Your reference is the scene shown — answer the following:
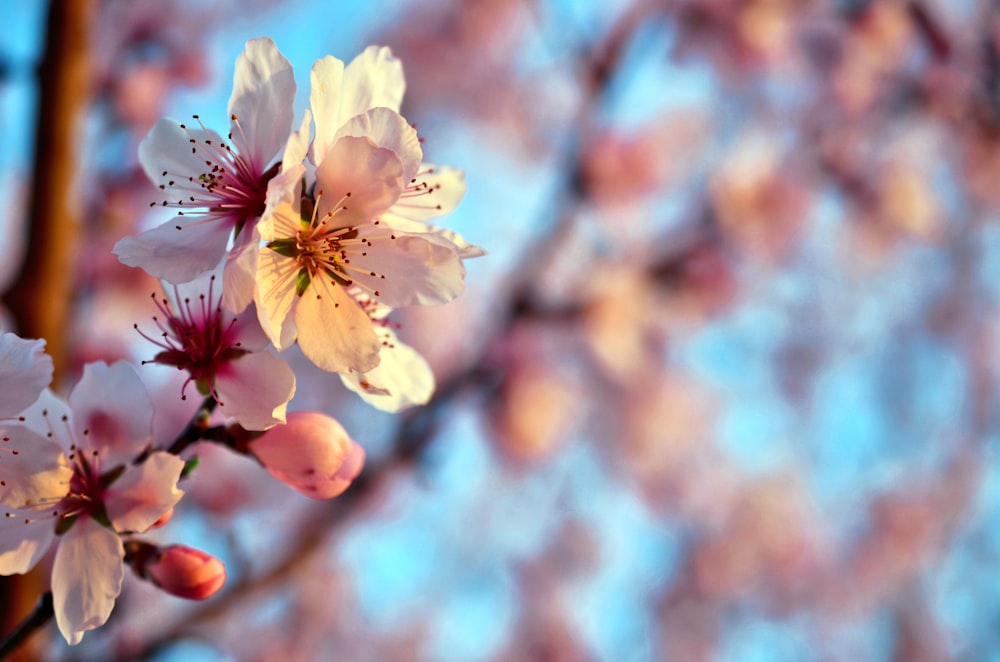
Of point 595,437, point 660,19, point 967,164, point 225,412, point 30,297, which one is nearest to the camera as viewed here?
point 225,412

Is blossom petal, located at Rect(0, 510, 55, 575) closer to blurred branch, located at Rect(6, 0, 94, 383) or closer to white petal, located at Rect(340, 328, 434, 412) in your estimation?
white petal, located at Rect(340, 328, 434, 412)

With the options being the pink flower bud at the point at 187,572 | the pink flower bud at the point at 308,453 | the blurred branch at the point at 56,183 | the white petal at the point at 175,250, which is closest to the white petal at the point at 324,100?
the white petal at the point at 175,250

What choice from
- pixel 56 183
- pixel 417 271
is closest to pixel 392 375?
pixel 417 271

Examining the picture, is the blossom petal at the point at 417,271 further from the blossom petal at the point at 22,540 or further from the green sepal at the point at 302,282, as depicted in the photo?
the blossom petal at the point at 22,540

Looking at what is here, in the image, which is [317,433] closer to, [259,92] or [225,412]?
[225,412]

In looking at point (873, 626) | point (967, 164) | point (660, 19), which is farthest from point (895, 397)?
point (660, 19)

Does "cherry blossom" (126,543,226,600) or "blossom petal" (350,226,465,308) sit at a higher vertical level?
"blossom petal" (350,226,465,308)

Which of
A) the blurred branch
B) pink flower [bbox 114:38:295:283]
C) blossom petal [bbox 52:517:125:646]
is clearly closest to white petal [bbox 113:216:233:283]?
pink flower [bbox 114:38:295:283]
